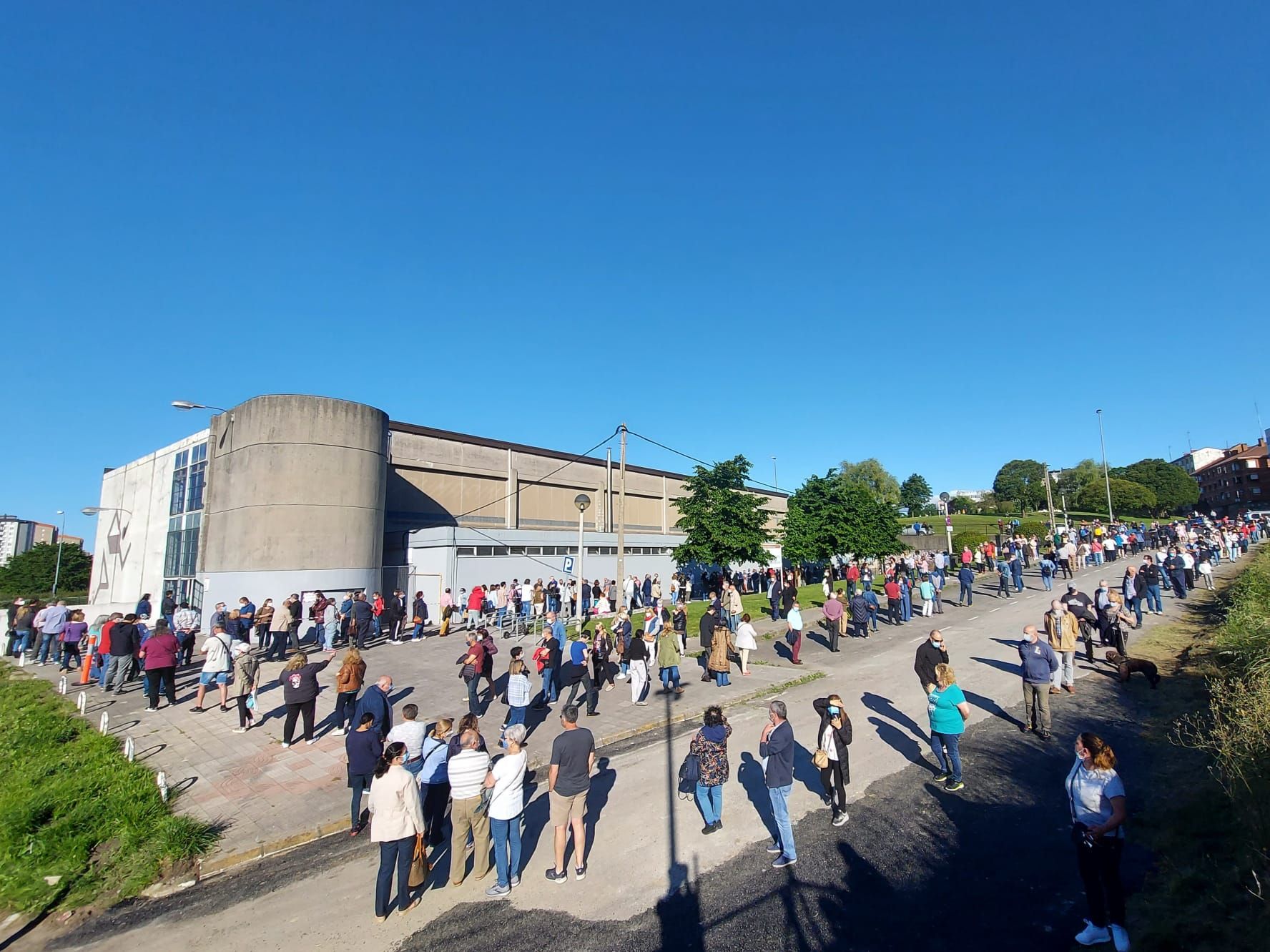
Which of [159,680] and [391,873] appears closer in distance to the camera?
[391,873]

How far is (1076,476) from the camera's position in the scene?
97.9 meters

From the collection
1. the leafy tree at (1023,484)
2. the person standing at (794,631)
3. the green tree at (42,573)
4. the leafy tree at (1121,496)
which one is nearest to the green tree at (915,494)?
the leafy tree at (1023,484)

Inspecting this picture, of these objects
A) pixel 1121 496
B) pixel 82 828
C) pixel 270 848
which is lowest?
pixel 270 848

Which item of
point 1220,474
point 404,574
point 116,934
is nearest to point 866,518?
point 404,574

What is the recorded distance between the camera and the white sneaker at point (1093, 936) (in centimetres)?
484

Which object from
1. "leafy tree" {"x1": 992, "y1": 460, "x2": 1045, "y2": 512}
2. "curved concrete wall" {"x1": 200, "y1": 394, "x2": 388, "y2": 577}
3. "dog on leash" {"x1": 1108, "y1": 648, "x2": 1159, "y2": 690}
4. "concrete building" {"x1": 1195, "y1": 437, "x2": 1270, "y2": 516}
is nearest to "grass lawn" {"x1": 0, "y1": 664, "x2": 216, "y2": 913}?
"curved concrete wall" {"x1": 200, "y1": 394, "x2": 388, "y2": 577}

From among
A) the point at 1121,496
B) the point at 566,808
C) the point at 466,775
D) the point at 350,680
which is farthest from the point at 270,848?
the point at 1121,496

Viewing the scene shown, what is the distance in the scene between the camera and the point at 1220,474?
333 ft

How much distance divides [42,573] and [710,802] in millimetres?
89250

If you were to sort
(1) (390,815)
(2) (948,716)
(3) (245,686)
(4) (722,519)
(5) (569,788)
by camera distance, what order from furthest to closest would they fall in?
(4) (722,519) < (3) (245,686) < (2) (948,716) < (5) (569,788) < (1) (390,815)

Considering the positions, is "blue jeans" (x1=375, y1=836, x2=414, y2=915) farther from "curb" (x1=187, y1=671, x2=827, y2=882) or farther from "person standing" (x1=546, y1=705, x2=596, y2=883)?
"curb" (x1=187, y1=671, x2=827, y2=882)

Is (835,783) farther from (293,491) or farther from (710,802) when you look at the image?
(293,491)

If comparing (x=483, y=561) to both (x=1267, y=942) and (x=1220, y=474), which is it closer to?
(x=1267, y=942)

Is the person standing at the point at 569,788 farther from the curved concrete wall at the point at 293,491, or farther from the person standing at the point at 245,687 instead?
the curved concrete wall at the point at 293,491
